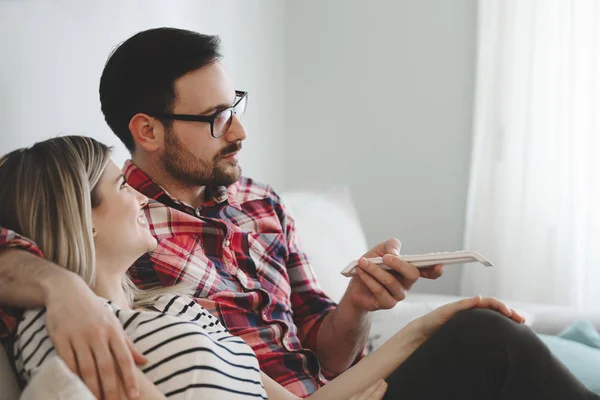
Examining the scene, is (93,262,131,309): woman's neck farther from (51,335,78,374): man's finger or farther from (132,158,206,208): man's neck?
Result: (132,158,206,208): man's neck

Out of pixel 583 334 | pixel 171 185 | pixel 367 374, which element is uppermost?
pixel 171 185

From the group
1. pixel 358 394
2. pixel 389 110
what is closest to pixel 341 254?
pixel 358 394

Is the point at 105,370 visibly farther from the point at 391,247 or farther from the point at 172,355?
the point at 391,247

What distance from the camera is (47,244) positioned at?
1.03 m

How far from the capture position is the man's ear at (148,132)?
1551 millimetres

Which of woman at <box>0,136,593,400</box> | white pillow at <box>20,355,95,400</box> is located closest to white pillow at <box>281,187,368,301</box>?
woman at <box>0,136,593,400</box>

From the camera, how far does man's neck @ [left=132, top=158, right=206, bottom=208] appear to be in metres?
1.57

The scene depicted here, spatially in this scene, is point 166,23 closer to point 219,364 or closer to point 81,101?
point 81,101

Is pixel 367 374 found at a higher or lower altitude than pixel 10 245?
lower

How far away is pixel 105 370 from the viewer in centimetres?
90

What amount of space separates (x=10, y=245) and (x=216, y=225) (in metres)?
0.57

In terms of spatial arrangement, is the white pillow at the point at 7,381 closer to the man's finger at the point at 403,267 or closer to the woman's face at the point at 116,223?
the woman's face at the point at 116,223

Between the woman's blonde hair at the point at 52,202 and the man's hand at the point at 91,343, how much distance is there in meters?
0.12

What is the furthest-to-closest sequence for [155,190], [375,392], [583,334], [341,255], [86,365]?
[341,255] → [583,334] → [155,190] → [375,392] → [86,365]
